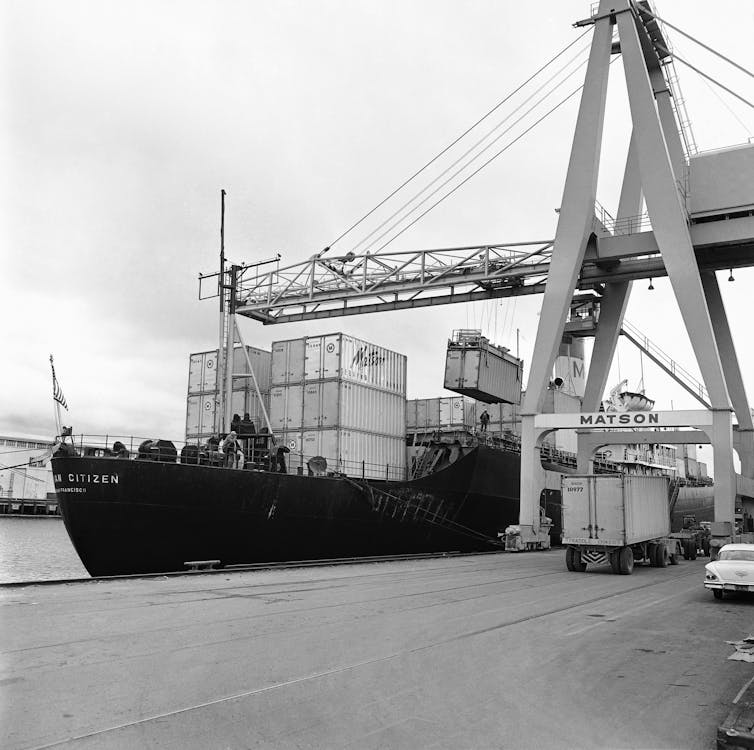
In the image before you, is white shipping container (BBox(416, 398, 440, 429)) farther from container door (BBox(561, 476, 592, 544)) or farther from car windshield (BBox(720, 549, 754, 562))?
car windshield (BBox(720, 549, 754, 562))

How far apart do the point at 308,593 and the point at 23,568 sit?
18.9 m

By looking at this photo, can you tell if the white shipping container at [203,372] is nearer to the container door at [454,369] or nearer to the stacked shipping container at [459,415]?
the stacked shipping container at [459,415]

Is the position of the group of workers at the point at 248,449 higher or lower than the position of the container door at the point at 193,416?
lower

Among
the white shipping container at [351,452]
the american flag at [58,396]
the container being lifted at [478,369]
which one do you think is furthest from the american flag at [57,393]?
the container being lifted at [478,369]

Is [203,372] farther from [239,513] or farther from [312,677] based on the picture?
[312,677]

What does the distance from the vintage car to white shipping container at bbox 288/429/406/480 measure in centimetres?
1258

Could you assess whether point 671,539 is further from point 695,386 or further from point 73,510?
point 73,510

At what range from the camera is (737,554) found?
14.3m

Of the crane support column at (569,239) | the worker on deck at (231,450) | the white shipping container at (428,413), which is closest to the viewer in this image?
the worker on deck at (231,450)

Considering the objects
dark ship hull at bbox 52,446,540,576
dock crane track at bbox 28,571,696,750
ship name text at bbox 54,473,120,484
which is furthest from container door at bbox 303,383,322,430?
dock crane track at bbox 28,571,696,750

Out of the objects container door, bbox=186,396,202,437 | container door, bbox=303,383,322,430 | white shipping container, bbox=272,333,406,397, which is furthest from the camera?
container door, bbox=186,396,202,437

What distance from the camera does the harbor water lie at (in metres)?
24.2

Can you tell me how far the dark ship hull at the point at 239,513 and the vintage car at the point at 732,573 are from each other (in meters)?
11.6

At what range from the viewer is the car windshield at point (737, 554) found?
14.1 meters
